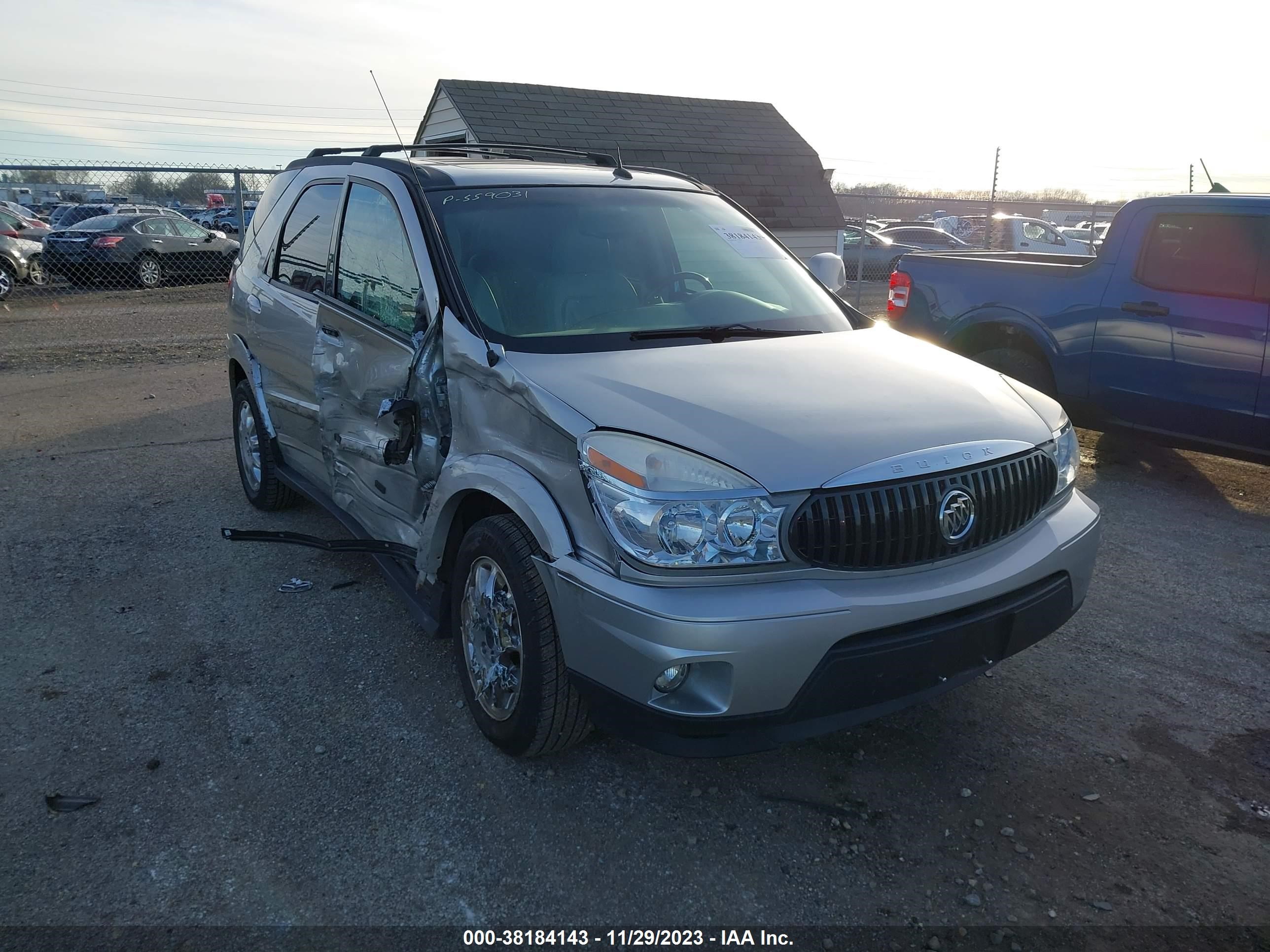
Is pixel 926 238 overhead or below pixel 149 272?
overhead

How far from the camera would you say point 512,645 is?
3.11 m

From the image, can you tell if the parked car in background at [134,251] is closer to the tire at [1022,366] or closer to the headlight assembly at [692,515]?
the tire at [1022,366]

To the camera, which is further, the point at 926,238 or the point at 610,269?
the point at 926,238

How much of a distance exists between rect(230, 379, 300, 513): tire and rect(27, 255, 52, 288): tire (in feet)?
47.0

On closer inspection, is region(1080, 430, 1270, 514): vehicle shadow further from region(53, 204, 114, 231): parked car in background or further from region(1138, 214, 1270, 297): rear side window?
region(53, 204, 114, 231): parked car in background

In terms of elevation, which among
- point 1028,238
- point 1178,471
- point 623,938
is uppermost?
point 1028,238

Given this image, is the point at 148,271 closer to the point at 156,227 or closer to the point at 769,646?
the point at 156,227

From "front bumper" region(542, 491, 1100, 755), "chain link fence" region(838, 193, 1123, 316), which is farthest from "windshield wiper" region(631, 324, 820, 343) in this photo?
"chain link fence" region(838, 193, 1123, 316)

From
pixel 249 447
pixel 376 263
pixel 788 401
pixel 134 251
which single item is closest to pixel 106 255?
pixel 134 251

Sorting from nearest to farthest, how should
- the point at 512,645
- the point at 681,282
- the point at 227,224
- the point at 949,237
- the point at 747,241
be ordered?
1. the point at 512,645
2. the point at 681,282
3. the point at 747,241
4. the point at 949,237
5. the point at 227,224

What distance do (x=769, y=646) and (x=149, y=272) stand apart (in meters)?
19.8

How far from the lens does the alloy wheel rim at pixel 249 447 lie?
5555mm

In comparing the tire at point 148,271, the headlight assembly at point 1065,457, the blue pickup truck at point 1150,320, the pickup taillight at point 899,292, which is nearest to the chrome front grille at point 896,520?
the headlight assembly at point 1065,457

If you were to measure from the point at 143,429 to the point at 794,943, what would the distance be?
694 centimetres
